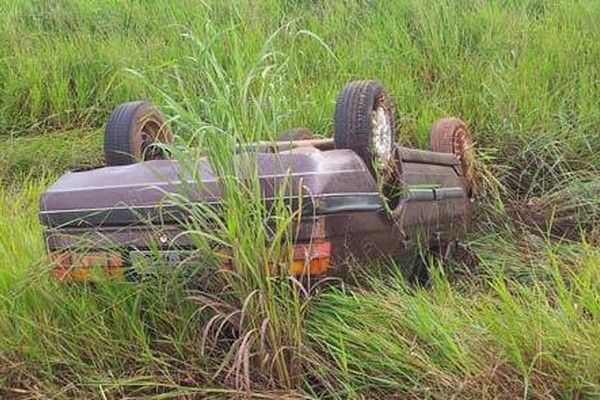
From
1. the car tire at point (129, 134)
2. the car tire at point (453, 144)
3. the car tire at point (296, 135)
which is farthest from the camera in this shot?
the car tire at point (453, 144)

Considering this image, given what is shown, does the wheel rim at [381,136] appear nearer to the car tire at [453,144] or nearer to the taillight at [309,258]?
the taillight at [309,258]

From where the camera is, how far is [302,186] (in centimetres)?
231

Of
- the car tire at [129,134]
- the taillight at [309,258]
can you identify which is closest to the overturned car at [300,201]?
the taillight at [309,258]

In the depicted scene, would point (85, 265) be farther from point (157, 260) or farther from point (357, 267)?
point (357, 267)

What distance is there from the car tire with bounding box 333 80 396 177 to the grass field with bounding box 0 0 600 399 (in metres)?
0.20

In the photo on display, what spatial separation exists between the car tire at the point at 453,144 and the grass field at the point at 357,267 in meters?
0.22

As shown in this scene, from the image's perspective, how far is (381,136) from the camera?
2746 mm

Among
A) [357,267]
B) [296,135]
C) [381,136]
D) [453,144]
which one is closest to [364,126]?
[381,136]

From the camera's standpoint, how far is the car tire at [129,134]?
9.72ft

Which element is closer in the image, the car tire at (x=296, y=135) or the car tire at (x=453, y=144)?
the car tire at (x=296, y=135)

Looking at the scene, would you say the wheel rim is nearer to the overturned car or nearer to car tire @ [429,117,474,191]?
the overturned car

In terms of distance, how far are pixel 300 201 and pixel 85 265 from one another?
Answer: 0.64 meters

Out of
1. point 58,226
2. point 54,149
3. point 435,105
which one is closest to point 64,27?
point 54,149

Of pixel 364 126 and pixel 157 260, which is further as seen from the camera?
pixel 364 126
